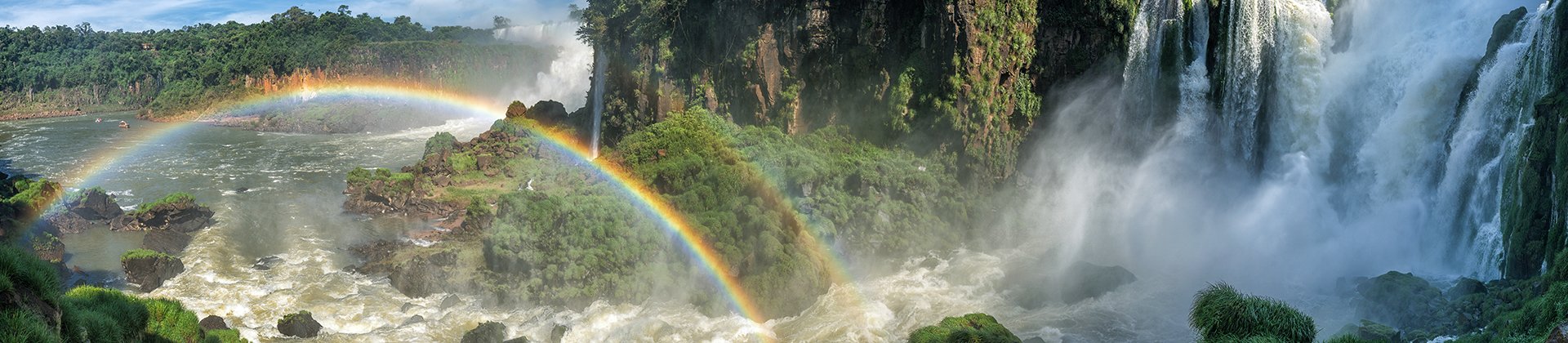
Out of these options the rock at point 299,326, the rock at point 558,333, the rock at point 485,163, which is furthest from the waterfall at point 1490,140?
the rock at point 485,163

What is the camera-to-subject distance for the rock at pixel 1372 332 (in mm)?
20609

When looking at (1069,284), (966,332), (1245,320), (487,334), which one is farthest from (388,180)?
(1245,320)

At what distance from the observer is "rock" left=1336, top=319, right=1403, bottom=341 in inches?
811

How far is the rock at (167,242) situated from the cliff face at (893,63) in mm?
19805

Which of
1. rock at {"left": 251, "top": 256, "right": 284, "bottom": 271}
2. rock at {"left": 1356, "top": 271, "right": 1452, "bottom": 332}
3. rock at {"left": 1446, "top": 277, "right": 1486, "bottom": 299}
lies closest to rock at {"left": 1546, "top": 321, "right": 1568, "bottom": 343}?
rock at {"left": 1356, "top": 271, "right": 1452, "bottom": 332}

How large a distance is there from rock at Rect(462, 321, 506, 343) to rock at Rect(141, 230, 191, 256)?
59.5 ft

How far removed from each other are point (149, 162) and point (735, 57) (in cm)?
4460

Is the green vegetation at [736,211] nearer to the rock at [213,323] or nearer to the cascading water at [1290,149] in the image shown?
the cascading water at [1290,149]

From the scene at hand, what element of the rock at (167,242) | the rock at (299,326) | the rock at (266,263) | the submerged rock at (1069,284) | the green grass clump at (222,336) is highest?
the submerged rock at (1069,284)

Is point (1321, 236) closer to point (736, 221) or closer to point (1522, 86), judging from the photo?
point (1522, 86)

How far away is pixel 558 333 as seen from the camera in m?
26.8

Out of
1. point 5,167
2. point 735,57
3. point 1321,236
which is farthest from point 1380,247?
point 5,167

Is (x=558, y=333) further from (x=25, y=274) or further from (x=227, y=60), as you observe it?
(x=227, y=60)

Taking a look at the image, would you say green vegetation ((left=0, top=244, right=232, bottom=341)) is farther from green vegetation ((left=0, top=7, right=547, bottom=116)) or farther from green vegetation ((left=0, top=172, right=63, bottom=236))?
green vegetation ((left=0, top=7, right=547, bottom=116))
